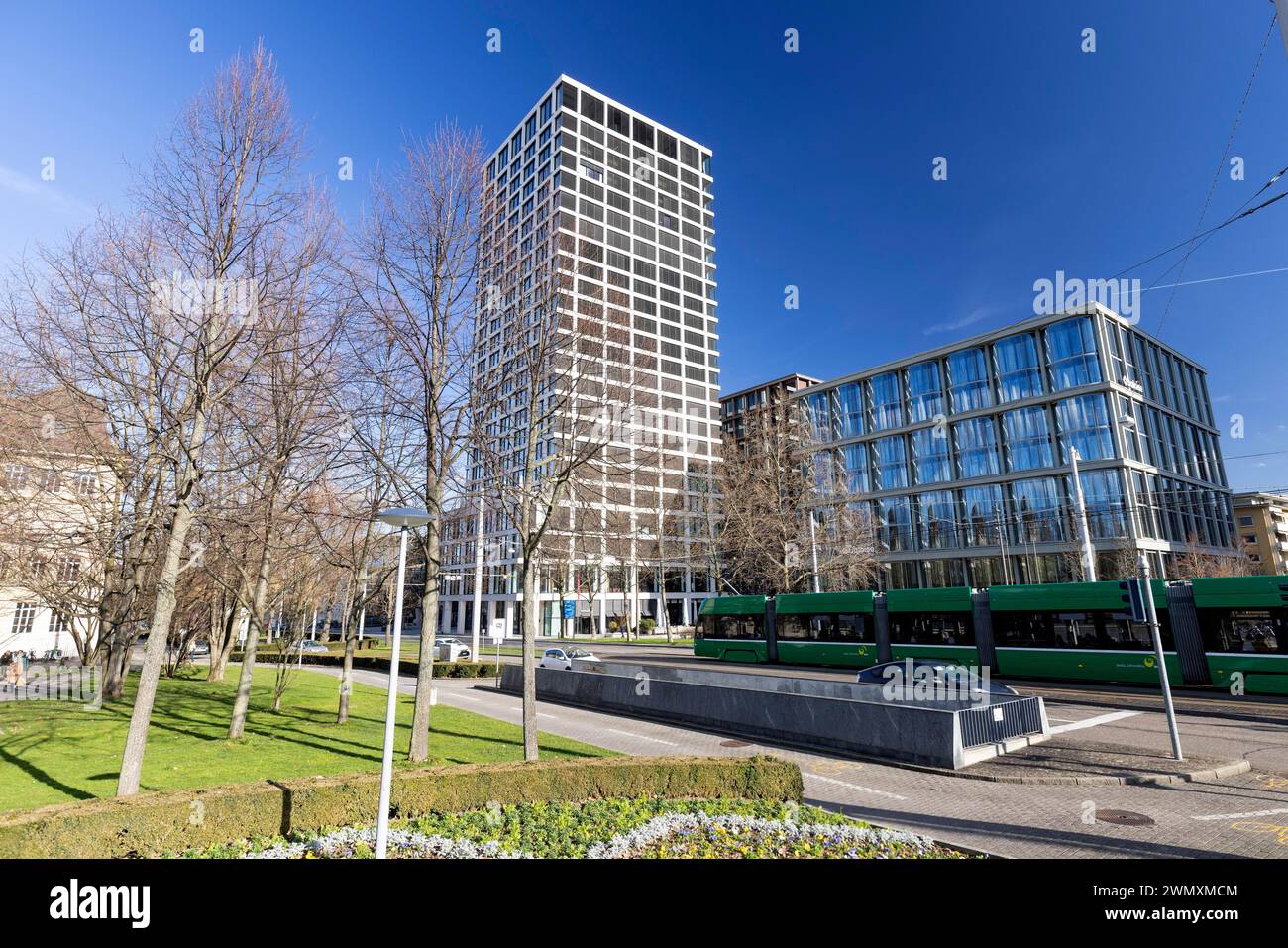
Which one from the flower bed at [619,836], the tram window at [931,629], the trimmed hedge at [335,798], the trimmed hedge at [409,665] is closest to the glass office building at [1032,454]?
the tram window at [931,629]

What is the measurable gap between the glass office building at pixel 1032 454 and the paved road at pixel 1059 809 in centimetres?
3477

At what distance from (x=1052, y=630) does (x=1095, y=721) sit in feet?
25.3

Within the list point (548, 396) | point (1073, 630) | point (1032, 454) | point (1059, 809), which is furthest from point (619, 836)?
point (1032, 454)

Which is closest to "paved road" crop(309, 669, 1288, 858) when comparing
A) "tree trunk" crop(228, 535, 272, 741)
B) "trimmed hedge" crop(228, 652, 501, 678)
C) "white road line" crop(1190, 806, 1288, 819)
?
"white road line" crop(1190, 806, 1288, 819)

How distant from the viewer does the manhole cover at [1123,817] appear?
29.0ft

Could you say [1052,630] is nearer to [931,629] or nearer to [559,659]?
[931,629]

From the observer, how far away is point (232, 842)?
22.7 feet

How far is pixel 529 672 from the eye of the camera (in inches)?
468

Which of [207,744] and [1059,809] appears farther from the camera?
[207,744]

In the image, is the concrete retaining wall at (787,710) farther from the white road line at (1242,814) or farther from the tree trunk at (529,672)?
the tree trunk at (529,672)

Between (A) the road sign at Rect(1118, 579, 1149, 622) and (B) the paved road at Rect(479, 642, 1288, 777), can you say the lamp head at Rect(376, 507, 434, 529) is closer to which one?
(A) the road sign at Rect(1118, 579, 1149, 622)

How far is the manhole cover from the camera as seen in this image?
8852 mm
